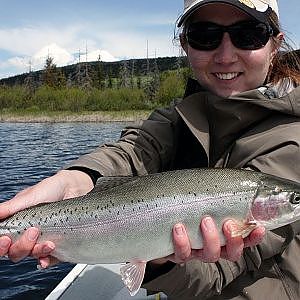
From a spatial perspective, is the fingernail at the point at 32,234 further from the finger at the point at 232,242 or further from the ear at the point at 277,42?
the ear at the point at 277,42

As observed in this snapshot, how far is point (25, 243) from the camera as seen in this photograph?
2.33 meters

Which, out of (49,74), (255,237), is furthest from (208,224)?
(49,74)

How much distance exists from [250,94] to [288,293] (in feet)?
3.18

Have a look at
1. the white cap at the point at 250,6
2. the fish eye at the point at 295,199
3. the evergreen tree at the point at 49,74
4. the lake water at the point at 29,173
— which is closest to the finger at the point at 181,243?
the fish eye at the point at 295,199

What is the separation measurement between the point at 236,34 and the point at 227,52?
0.10 meters

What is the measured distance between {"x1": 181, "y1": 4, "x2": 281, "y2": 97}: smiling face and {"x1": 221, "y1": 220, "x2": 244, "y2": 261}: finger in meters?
0.76

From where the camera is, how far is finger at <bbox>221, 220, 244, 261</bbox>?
6.93ft

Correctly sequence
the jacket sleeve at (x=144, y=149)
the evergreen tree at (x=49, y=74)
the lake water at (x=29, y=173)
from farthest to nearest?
the evergreen tree at (x=49, y=74)
the lake water at (x=29, y=173)
the jacket sleeve at (x=144, y=149)

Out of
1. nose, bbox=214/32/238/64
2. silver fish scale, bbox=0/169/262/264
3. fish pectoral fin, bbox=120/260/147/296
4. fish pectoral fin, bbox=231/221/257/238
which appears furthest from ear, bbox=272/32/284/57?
fish pectoral fin, bbox=120/260/147/296

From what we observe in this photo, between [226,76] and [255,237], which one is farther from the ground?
[226,76]

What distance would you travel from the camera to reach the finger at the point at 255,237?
2.10m

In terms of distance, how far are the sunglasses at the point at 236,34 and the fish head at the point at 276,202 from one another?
73 cm

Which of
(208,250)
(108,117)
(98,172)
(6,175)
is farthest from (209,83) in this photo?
(108,117)

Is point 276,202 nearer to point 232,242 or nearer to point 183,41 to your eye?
point 232,242
